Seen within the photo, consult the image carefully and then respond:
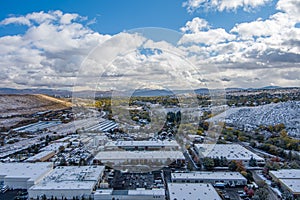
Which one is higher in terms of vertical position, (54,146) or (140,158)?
(140,158)

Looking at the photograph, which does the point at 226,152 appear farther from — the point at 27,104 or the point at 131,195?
the point at 27,104

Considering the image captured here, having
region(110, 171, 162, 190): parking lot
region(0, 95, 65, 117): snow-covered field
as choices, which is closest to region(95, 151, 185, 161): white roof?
region(110, 171, 162, 190): parking lot

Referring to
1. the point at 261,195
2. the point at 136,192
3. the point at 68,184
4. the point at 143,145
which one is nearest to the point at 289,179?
the point at 261,195

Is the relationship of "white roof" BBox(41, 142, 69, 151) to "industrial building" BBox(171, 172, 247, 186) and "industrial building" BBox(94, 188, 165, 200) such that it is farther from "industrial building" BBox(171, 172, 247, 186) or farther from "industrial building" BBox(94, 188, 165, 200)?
"industrial building" BBox(171, 172, 247, 186)

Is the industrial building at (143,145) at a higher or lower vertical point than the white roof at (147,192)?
higher

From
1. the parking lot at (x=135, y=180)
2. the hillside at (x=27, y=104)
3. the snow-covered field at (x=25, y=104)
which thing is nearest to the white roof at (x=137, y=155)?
the parking lot at (x=135, y=180)

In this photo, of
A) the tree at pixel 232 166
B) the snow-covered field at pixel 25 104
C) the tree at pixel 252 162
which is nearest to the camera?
the tree at pixel 232 166

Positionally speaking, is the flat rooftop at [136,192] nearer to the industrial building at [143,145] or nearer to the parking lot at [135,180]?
the parking lot at [135,180]
